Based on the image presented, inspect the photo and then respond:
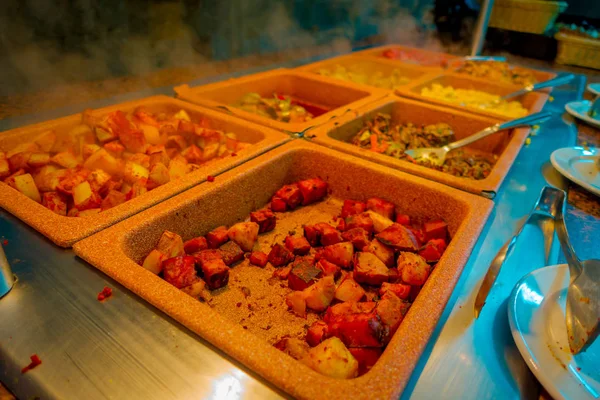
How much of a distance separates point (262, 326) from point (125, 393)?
308 mm

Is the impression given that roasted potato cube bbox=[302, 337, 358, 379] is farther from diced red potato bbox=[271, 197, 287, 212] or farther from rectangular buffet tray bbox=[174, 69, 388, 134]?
rectangular buffet tray bbox=[174, 69, 388, 134]

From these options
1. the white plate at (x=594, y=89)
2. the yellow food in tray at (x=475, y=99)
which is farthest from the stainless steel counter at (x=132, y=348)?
the white plate at (x=594, y=89)

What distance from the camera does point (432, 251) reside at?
93cm

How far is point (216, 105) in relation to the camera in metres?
1.46

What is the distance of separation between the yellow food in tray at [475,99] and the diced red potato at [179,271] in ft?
4.66

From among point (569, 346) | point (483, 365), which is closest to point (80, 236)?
point (483, 365)

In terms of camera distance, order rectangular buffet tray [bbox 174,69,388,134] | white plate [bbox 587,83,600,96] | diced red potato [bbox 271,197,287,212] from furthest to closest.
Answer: white plate [bbox 587,83,600,96] < rectangular buffet tray [bbox 174,69,388,134] < diced red potato [bbox 271,197,287,212]

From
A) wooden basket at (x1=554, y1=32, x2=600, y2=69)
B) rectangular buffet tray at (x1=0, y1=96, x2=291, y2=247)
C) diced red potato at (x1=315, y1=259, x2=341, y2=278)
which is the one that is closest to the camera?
rectangular buffet tray at (x1=0, y1=96, x2=291, y2=247)

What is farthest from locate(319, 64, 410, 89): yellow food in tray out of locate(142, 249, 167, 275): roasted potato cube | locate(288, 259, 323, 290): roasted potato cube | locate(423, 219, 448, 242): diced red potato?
locate(142, 249, 167, 275): roasted potato cube

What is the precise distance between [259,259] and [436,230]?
46 cm

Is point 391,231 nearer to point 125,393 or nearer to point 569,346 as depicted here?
point 569,346

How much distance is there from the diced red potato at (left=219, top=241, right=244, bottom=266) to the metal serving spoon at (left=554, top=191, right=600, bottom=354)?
666 millimetres

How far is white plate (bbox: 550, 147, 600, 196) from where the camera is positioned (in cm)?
114

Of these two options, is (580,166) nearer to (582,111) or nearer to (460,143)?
(460,143)
